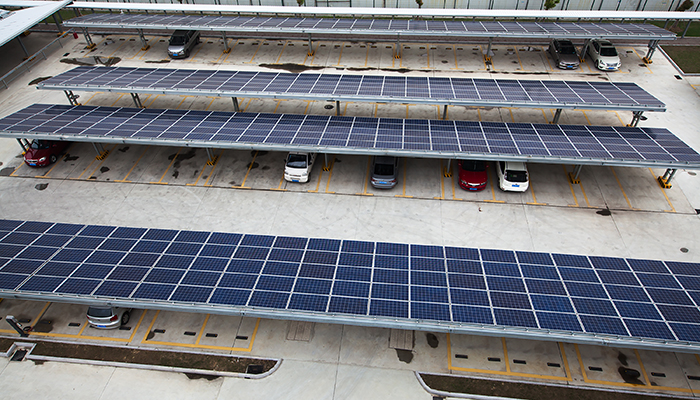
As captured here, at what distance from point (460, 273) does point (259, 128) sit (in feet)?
50.2

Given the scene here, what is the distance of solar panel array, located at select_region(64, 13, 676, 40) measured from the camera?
33.8 meters

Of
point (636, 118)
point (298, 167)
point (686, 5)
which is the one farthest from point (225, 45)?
point (686, 5)

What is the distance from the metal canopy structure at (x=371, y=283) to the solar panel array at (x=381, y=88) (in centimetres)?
1192

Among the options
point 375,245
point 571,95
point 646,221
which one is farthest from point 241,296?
point 571,95

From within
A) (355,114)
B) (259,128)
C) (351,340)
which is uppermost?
(259,128)

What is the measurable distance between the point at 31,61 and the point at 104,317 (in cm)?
3385

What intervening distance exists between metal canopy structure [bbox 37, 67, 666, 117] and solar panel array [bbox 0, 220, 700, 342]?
1184cm

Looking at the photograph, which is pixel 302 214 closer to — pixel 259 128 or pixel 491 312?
pixel 259 128

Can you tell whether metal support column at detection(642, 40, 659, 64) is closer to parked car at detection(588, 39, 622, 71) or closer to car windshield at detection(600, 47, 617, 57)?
parked car at detection(588, 39, 622, 71)

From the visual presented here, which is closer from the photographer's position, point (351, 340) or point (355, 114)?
point (351, 340)

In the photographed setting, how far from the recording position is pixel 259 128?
24.7m

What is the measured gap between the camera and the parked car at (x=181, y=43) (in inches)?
1476

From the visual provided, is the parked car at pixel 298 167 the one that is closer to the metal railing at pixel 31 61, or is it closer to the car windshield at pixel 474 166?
the car windshield at pixel 474 166

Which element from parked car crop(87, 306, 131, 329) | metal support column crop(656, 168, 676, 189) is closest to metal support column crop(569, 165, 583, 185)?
metal support column crop(656, 168, 676, 189)
